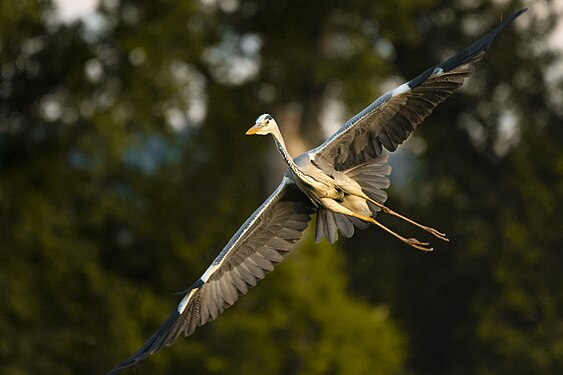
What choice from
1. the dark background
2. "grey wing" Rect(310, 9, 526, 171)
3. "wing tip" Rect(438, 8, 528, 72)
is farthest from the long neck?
the dark background

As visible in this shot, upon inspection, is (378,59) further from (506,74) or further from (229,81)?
(506,74)

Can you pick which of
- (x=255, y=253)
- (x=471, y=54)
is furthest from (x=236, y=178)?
(x=471, y=54)

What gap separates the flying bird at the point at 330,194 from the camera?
10594mm

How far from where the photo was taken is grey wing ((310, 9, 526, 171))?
34.9 feet

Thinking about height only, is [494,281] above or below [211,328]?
below

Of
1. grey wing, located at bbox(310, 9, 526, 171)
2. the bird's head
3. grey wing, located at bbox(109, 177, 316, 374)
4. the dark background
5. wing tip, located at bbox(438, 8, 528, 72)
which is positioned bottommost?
the dark background

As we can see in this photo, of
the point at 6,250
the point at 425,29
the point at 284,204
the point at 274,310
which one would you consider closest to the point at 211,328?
the point at 274,310

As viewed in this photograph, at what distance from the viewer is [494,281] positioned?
29.7m

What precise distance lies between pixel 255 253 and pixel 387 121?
1411 millimetres

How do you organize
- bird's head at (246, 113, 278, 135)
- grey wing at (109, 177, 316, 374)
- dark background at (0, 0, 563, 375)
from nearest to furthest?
bird's head at (246, 113, 278, 135)
grey wing at (109, 177, 316, 374)
dark background at (0, 0, 563, 375)

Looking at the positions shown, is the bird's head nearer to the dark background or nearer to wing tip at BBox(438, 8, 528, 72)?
wing tip at BBox(438, 8, 528, 72)

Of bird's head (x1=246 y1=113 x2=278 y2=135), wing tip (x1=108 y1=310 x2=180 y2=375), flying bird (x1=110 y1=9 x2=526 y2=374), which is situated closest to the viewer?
wing tip (x1=108 y1=310 x2=180 y2=375)

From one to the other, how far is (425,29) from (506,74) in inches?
77.5

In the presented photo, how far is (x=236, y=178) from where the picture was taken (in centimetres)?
2861
